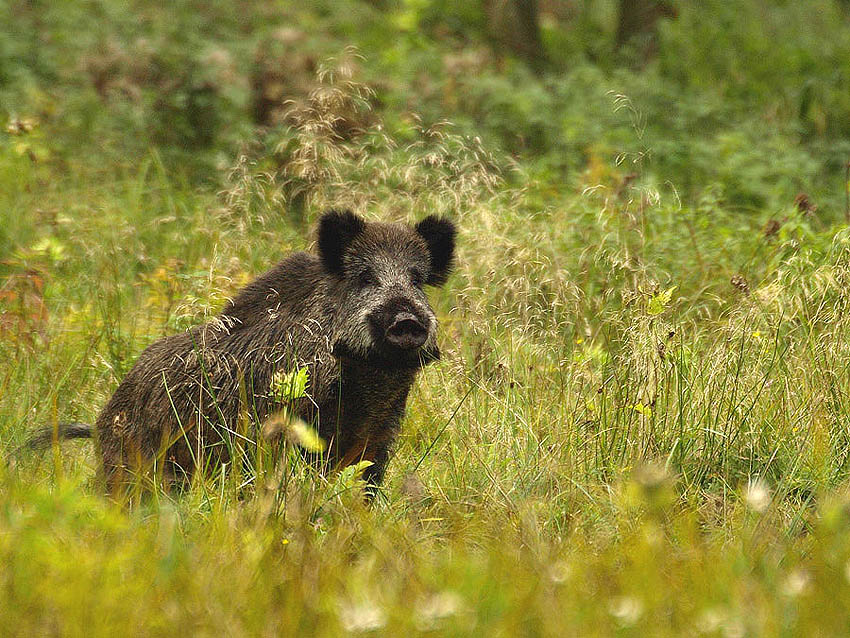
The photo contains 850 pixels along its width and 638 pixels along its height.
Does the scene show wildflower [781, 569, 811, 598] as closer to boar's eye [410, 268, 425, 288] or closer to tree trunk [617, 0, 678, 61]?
boar's eye [410, 268, 425, 288]

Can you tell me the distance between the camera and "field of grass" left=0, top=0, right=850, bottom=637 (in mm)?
2756

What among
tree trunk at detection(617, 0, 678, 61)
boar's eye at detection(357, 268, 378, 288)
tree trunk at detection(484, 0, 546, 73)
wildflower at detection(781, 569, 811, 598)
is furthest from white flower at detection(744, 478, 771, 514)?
tree trunk at detection(484, 0, 546, 73)

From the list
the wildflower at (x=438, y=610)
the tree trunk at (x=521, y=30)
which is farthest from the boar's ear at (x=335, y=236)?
the tree trunk at (x=521, y=30)

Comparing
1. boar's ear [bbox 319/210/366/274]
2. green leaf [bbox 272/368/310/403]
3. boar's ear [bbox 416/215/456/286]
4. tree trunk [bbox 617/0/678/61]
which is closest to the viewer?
green leaf [bbox 272/368/310/403]

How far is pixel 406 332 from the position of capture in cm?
411

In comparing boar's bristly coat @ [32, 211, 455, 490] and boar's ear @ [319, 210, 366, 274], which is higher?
boar's ear @ [319, 210, 366, 274]

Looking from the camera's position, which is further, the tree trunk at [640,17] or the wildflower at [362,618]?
the tree trunk at [640,17]

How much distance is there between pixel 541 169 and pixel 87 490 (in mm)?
4749

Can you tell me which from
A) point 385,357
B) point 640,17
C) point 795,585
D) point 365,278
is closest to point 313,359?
point 385,357

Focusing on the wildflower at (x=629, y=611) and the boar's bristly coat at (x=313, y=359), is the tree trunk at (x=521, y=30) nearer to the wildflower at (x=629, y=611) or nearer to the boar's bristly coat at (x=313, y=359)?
the boar's bristly coat at (x=313, y=359)

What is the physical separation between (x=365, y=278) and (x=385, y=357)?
351 millimetres

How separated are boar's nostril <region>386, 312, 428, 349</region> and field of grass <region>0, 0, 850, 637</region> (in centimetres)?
48

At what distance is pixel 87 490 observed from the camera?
4.22 m

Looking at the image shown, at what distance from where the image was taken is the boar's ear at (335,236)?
4.37 meters
